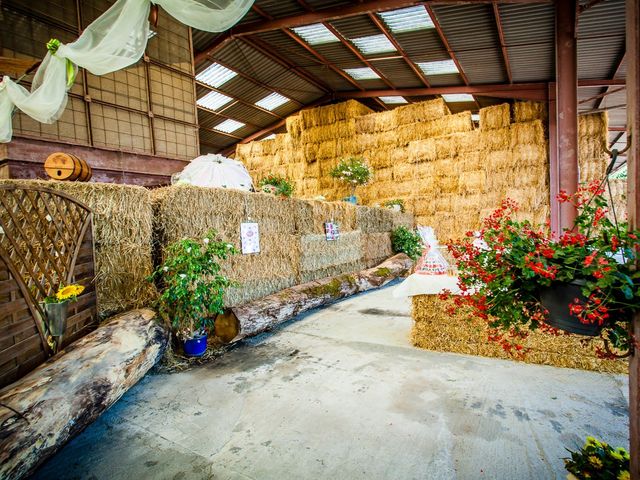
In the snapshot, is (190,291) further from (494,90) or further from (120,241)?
(494,90)

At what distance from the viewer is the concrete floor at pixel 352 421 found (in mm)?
1932

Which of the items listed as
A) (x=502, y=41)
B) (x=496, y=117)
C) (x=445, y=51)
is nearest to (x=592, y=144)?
(x=496, y=117)

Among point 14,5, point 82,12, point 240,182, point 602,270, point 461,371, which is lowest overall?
point 461,371

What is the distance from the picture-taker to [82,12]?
6375mm

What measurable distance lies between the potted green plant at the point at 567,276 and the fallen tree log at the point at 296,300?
3244 mm

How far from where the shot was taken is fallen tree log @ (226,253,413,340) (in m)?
4.32

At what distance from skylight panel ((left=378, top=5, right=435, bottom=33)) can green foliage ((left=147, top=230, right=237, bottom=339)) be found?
7.02 m

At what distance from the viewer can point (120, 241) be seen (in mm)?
3600

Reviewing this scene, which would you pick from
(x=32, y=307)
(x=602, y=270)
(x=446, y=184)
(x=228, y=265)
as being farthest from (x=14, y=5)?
(x=446, y=184)

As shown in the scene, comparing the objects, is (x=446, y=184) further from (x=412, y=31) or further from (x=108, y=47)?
(x=108, y=47)

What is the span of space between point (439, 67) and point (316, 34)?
12.6ft

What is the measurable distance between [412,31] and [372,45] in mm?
1382

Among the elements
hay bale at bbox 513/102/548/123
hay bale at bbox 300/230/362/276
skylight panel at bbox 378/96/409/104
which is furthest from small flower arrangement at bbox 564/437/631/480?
skylight panel at bbox 378/96/409/104

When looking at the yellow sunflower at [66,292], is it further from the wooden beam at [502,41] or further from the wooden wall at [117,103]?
the wooden beam at [502,41]
